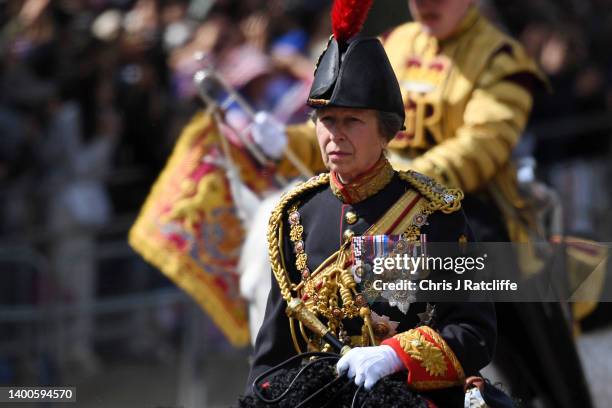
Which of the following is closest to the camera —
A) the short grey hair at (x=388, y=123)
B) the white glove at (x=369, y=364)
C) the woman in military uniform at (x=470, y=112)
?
the white glove at (x=369, y=364)

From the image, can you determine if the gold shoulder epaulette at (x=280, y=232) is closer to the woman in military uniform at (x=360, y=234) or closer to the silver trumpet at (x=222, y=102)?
the woman in military uniform at (x=360, y=234)

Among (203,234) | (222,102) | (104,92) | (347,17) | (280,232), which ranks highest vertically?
(104,92)

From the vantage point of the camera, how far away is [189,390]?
10.3m

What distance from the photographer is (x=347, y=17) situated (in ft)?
15.5

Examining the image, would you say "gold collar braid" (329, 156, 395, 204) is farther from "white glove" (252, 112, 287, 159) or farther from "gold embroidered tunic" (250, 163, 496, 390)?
"white glove" (252, 112, 287, 159)

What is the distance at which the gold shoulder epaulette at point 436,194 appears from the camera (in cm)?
475

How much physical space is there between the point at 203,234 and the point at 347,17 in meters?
3.20

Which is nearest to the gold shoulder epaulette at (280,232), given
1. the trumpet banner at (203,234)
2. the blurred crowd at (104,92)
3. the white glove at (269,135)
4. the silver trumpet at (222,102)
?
the white glove at (269,135)

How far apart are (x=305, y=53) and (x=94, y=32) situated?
1583 millimetres

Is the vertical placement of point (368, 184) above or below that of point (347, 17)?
below

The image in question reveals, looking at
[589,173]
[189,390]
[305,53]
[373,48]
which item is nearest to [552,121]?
[589,173]

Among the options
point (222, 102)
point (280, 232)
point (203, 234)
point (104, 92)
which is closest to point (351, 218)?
point (280, 232)

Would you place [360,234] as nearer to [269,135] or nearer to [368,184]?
[368,184]

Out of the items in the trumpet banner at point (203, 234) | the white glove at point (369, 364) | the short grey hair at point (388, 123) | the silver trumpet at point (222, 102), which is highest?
the silver trumpet at point (222, 102)
